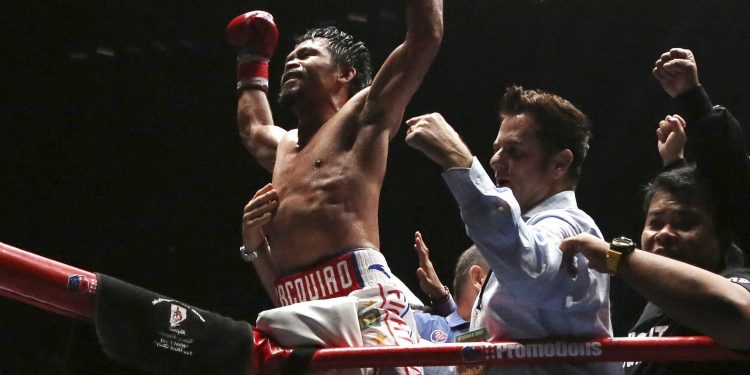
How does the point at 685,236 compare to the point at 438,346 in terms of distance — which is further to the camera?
the point at 685,236

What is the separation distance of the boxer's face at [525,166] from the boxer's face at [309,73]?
0.77 meters

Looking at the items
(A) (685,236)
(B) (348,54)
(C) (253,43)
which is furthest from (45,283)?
(C) (253,43)

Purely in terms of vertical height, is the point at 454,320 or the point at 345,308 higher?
the point at 454,320

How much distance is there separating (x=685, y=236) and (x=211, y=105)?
338 centimetres

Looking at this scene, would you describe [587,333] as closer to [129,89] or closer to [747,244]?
[747,244]

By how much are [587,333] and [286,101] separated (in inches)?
44.3

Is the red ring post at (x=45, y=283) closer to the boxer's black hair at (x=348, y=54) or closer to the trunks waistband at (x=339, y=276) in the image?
the trunks waistband at (x=339, y=276)

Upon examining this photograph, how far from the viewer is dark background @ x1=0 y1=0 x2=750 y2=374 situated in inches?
173

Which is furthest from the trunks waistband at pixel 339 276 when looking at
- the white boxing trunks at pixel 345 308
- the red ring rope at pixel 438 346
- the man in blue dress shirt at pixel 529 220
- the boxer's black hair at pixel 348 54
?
the boxer's black hair at pixel 348 54

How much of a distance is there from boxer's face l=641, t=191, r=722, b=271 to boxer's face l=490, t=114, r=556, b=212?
204mm

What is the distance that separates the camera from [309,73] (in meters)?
2.38

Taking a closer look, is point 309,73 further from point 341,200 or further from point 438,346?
point 438,346

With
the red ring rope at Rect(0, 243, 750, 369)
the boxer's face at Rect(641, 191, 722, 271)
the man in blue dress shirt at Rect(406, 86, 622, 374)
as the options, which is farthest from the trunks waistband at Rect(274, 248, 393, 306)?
the boxer's face at Rect(641, 191, 722, 271)

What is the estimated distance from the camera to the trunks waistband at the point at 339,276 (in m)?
1.88
